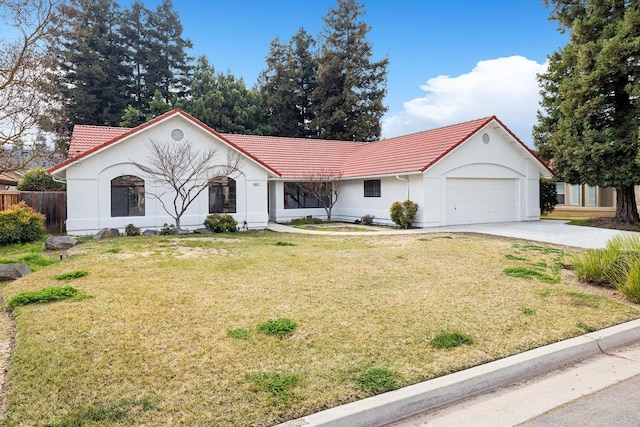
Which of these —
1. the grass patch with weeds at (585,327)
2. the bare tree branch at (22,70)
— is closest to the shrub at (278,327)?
the grass patch with weeds at (585,327)

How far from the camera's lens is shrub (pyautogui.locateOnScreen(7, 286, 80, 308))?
658cm

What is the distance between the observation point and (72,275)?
8.38 m

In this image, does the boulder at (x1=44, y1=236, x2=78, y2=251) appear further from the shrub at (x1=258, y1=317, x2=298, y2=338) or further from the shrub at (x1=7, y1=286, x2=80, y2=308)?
the shrub at (x1=258, y1=317, x2=298, y2=338)

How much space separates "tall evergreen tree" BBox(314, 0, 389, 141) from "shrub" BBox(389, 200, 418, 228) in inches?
742

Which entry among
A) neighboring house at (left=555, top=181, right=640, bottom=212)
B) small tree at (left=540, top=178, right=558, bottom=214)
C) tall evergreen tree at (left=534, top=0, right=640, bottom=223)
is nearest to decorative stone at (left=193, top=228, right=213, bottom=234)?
tall evergreen tree at (left=534, top=0, right=640, bottom=223)

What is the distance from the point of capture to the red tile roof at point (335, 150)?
18.2 meters

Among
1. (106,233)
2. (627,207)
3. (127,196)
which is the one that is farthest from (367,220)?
(627,207)

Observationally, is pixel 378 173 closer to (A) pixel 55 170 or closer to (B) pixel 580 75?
(B) pixel 580 75

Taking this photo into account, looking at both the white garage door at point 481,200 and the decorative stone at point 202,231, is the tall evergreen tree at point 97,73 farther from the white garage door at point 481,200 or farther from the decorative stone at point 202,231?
the white garage door at point 481,200

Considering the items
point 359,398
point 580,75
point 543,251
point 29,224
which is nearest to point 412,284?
point 359,398

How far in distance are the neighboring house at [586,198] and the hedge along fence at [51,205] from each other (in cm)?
3005

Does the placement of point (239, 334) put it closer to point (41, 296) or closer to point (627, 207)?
point (41, 296)

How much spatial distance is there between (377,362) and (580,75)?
2083cm

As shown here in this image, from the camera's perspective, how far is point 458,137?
19.8 meters
